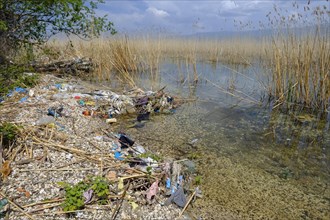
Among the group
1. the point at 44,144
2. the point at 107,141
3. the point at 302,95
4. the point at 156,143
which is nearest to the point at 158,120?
the point at 156,143

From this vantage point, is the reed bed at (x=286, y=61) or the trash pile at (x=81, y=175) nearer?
the trash pile at (x=81, y=175)

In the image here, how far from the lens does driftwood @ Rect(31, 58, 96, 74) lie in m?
6.43

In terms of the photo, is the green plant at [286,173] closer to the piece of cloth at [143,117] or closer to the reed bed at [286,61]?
the reed bed at [286,61]

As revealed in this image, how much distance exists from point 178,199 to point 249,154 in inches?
53.7

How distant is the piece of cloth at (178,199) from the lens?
72.7 inches

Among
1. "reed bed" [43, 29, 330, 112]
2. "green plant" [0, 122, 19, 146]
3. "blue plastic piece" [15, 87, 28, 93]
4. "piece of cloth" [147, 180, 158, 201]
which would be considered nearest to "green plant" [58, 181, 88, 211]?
"piece of cloth" [147, 180, 158, 201]

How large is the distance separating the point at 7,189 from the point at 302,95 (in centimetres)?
469

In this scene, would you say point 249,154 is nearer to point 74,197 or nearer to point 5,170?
point 74,197

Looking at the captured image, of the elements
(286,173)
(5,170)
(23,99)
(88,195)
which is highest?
(23,99)

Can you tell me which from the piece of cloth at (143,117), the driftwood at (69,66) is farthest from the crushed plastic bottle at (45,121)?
the driftwood at (69,66)

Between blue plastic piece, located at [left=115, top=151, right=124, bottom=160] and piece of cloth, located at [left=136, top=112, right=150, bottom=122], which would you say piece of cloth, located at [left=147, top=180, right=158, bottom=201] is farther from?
piece of cloth, located at [left=136, top=112, right=150, bottom=122]

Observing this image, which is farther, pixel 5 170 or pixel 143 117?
pixel 143 117

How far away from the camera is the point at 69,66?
276 inches

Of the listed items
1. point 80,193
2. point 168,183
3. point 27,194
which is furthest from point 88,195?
point 168,183
